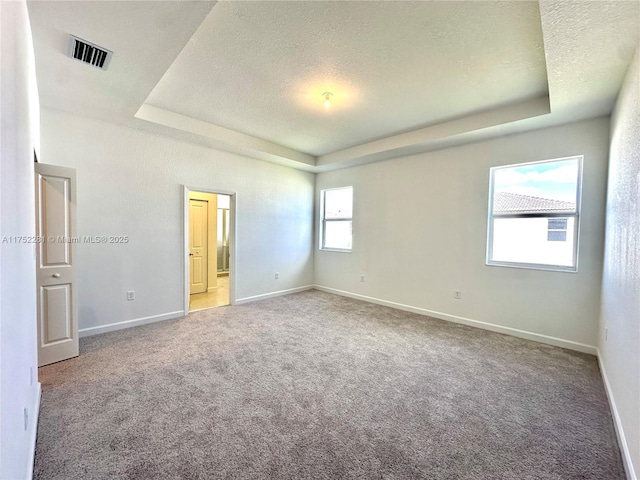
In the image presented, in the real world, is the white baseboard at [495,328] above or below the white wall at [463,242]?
below

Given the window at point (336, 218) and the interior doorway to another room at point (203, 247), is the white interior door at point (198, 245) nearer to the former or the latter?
the interior doorway to another room at point (203, 247)

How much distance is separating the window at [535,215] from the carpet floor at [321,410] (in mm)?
1082

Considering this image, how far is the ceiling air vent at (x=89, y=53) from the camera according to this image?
1.97 m

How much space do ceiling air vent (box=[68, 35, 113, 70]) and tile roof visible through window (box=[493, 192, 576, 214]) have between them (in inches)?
177

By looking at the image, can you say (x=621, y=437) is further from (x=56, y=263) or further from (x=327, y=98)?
(x=56, y=263)

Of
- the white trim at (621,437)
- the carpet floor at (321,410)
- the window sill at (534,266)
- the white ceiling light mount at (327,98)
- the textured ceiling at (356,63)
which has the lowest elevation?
the carpet floor at (321,410)

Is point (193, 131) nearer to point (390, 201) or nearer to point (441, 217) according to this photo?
point (390, 201)

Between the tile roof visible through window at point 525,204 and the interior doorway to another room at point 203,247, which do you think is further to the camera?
the interior doorway to another room at point 203,247

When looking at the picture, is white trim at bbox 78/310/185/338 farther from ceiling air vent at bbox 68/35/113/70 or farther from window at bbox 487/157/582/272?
window at bbox 487/157/582/272

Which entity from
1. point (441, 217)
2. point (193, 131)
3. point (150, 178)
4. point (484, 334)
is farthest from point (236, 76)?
point (484, 334)

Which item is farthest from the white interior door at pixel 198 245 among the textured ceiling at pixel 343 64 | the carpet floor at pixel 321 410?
the carpet floor at pixel 321 410

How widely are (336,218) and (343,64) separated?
352cm

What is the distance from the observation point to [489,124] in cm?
327

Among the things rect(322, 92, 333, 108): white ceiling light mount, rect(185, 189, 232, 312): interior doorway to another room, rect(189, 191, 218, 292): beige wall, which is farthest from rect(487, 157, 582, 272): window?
rect(189, 191, 218, 292): beige wall
